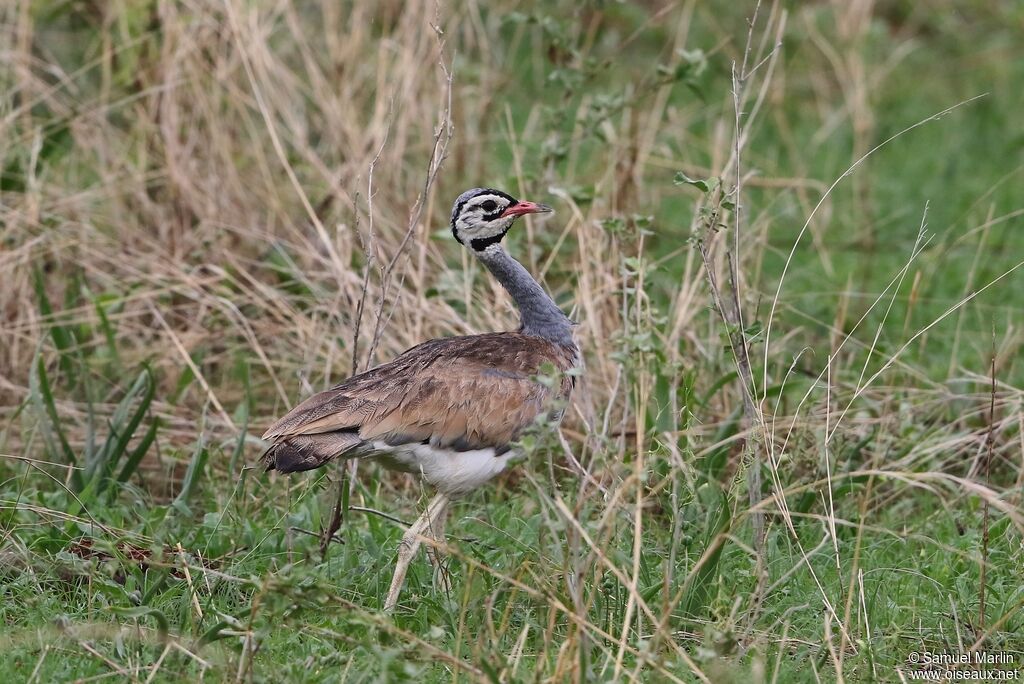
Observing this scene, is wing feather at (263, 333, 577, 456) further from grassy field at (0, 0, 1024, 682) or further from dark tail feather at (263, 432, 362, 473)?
grassy field at (0, 0, 1024, 682)

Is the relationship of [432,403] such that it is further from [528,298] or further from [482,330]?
[482,330]

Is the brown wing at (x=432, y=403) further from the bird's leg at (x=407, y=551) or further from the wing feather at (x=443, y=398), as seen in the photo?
the bird's leg at (x=407, y=551)

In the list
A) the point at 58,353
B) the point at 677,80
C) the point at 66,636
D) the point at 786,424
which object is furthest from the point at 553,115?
the point at 66,636

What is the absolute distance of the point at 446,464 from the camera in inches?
172

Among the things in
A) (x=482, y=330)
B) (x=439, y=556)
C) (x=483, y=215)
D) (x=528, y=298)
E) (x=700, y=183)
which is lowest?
(x=439, y=556)

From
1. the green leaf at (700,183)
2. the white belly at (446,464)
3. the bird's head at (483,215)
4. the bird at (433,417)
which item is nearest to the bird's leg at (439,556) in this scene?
the bird at (433,417)

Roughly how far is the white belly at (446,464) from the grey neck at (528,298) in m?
0.67

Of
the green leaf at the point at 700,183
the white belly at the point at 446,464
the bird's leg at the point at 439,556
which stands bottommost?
the bird's leg at the point at 439,556

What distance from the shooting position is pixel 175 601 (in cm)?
415

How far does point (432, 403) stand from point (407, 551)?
1.45ft

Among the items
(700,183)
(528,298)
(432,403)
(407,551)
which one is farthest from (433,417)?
(700,183)

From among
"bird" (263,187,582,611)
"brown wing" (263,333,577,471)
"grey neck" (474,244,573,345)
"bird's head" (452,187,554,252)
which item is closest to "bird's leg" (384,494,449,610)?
"bird" (263,187,582,611)

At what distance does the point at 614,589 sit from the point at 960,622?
95 cm

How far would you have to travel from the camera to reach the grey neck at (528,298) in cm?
497
